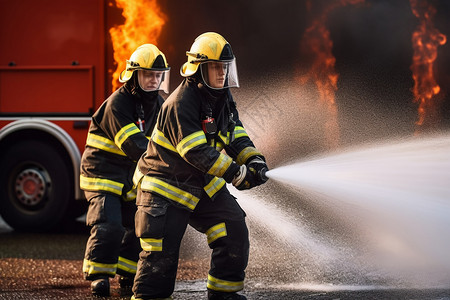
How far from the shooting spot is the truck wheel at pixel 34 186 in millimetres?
8219

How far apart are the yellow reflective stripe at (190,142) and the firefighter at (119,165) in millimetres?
853

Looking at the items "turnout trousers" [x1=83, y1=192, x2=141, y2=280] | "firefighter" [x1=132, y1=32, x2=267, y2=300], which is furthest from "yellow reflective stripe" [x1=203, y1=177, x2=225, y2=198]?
"turnout trousers" [x1=83, y1=192, x2=141, y2=280]

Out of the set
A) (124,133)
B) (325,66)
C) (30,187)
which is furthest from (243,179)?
(30,187)

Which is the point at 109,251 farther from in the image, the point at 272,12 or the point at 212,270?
the point at 272,12

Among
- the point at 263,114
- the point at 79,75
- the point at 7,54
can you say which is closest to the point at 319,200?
the point at 263,114

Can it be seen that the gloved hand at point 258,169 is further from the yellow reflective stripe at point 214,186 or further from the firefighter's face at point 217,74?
the firefighter's face at point 217,74

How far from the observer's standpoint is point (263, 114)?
766 centimetres

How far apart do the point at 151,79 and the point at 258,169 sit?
1270 millimetres

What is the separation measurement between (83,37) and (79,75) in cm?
34

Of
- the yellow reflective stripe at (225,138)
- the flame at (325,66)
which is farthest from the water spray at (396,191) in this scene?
the yellow reflective stripe at (225,138)

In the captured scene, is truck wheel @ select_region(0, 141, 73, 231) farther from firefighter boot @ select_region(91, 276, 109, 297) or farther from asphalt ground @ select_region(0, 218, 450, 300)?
firefighter boot @ select_region(91, 276, 109, 297)

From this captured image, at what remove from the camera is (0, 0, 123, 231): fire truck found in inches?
Result: 321

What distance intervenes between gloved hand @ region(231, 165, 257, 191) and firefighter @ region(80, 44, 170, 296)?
955 millimetres

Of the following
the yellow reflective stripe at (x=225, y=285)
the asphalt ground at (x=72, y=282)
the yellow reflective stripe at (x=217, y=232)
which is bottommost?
the asphalt ground at (x=72, y=282)
